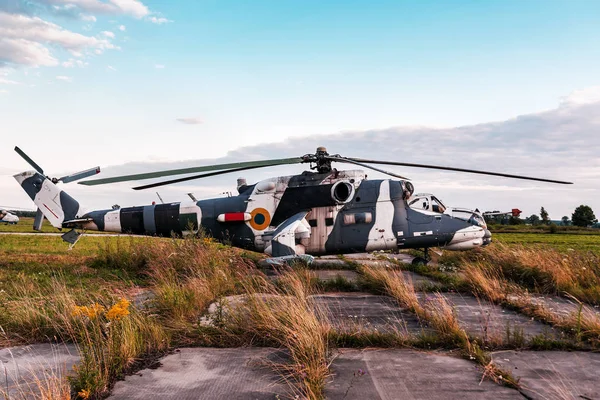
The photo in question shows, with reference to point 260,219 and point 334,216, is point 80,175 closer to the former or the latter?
point 260,219

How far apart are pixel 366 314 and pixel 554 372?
3.07 metres

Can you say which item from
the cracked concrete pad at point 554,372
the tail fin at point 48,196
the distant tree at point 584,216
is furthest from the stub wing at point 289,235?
the distant tree at point 584,216

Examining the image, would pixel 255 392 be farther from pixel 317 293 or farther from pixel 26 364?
pixel 317 293

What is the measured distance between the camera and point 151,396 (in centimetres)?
386

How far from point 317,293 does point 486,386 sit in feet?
17.1

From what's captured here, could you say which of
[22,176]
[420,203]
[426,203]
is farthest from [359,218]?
[22,176]

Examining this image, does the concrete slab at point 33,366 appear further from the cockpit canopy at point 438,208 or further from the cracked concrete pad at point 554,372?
the cockpit canopy at point 438,208

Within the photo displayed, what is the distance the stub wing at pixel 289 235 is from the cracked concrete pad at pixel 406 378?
7102 millimetres

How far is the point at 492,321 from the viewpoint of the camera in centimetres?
668

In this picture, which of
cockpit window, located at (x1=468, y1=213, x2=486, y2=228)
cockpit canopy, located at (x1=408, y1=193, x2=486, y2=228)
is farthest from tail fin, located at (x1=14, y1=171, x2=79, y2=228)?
cockpit window, located at (x1=468, y1=213, x2=486, y2=228)

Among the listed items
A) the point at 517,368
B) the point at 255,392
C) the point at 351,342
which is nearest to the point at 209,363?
the point at 255,392

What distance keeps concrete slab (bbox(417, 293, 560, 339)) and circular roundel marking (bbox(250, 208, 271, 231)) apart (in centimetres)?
646

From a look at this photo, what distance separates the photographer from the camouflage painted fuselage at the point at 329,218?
13398 millimetres

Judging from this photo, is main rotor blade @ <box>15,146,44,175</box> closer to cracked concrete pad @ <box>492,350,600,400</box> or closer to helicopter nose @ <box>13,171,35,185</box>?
helicopter nose @ <box>13,171,35,185</box>
